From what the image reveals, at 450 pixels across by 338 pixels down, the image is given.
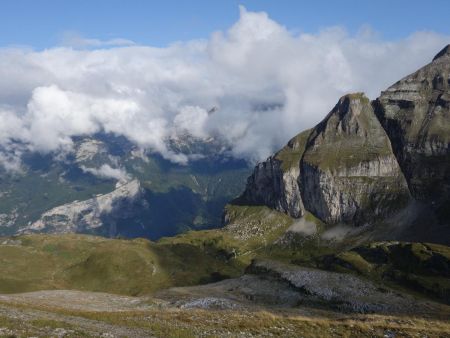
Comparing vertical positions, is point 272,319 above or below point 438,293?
above

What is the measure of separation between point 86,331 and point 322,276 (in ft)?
308

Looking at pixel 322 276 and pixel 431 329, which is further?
pixel 322 276

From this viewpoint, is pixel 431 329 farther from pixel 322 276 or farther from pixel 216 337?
pixel 322 276

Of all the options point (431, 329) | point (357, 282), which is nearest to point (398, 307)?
point (357, 282)

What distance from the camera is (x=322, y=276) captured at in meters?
129

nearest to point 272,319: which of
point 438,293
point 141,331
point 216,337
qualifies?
point 216,337

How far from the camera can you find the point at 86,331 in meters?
44.7

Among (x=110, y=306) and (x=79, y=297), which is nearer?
(x=110, y=306)

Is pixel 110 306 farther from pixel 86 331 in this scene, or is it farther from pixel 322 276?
pixel 322 276

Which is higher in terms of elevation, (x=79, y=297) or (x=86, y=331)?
(x=86, y=331)

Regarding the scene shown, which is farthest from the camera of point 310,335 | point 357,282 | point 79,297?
point 357,282

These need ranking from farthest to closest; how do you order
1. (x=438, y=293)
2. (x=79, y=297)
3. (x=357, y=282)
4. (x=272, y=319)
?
(x=438, y=293), (x=357, y=282), (x=79, y=297), (x=272, y=319)

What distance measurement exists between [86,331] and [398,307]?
78789mm

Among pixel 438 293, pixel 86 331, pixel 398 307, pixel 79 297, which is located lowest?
pixel 438 293
